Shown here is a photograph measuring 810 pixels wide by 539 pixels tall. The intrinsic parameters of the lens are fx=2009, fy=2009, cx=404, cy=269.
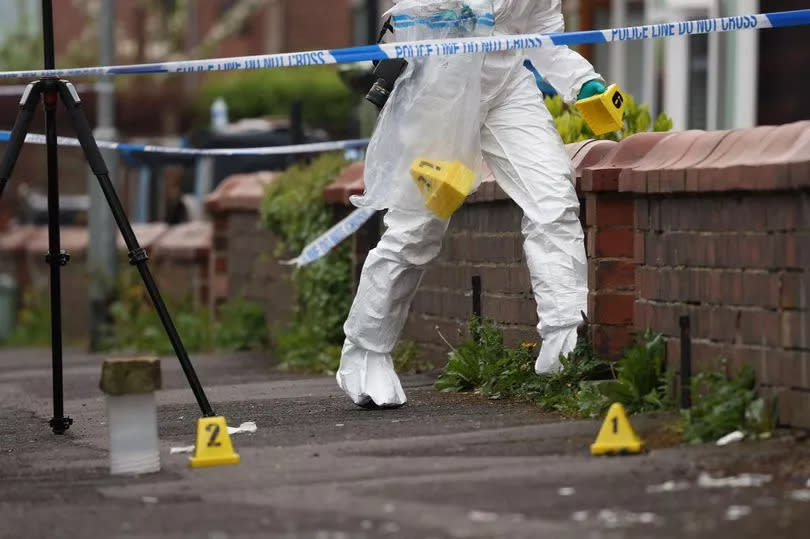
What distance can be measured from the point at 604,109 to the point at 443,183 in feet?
2.24

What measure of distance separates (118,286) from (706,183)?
12712mm

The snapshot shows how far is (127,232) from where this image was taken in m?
7.19

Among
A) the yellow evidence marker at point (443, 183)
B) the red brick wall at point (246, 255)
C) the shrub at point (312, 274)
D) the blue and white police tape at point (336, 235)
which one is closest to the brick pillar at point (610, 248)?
the yellow evidence marker at point (443, 183)

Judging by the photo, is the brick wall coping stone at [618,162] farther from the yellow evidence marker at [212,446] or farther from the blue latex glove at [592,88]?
the yellow evidence marker at [212,446]

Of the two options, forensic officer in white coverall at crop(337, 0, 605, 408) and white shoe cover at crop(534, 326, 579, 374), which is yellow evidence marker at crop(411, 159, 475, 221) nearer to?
forensic officer in white coverall at crop(337, 0, 605, 408)

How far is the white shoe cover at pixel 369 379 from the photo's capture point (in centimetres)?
789

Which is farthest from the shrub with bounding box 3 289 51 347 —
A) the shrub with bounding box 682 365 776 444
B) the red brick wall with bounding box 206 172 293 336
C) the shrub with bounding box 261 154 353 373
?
the shrub with bounding box 682 365 776 444

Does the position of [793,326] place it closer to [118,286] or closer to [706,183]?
[706,183]

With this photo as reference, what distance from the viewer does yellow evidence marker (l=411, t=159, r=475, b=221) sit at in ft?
24.6

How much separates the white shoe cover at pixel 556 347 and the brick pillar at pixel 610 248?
244 mm

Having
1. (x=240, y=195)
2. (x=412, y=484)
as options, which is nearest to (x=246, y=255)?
(x=240, y=195)

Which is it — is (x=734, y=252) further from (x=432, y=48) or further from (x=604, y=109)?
(x=432, y=48)

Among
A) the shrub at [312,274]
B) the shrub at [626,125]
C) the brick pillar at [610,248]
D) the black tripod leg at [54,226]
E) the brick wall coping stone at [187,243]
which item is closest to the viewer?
the black tripod leg at [54,226]

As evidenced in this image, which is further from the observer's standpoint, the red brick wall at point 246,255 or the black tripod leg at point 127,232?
the red brick wall at point 246,255
